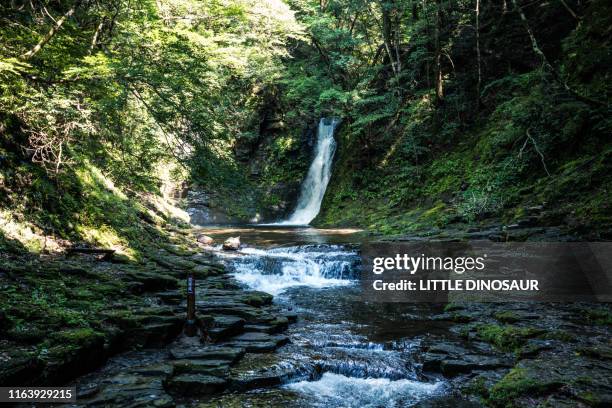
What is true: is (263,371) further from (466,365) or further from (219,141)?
(219,141)

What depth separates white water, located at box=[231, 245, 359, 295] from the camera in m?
11.7

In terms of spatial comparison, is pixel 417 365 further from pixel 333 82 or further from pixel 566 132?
pixel 333 82

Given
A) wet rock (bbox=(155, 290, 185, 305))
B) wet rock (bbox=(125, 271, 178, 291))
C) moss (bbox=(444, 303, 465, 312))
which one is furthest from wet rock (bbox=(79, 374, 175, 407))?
moss (bbox=(444, 303, 465, 312))

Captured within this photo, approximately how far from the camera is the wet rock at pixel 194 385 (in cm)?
468

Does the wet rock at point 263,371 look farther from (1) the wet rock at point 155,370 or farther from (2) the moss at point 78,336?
(2) the moss at point 78,336

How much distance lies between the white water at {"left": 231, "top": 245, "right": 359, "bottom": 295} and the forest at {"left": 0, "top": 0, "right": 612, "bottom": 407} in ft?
3.83

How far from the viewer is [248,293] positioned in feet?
30.5

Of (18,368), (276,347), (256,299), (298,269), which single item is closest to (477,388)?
(276,347)

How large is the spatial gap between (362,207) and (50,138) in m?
14.9

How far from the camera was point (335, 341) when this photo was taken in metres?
6.58

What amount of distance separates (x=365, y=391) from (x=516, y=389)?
1.60 meters

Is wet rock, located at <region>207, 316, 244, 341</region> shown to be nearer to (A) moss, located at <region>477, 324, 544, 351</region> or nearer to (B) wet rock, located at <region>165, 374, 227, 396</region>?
(B) wet rock, located at <region>165, 374, 227, 396</region>

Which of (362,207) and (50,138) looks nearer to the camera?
(50,138)

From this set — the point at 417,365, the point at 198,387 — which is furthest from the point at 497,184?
the point at 198,387
